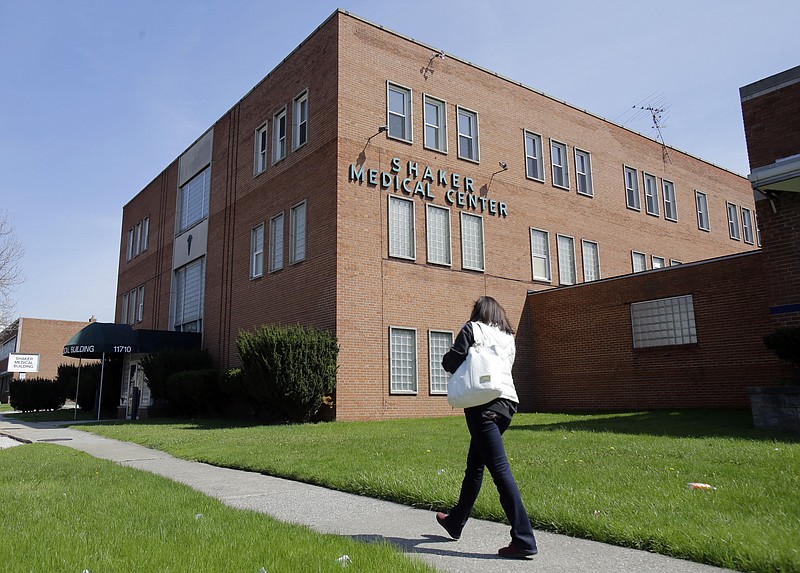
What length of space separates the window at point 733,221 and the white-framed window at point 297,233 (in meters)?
21.7

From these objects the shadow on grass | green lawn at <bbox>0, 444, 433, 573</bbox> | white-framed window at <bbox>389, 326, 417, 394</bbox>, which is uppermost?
white-framed window at <bbox>389, 326, 417, 394</bbox>

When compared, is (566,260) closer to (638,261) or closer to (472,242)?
(638,261)

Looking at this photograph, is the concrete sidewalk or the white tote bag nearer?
the concrete sidewalk

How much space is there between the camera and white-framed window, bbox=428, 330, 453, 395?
19578 millimetres

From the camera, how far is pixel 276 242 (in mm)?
22078

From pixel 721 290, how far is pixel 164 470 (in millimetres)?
13689

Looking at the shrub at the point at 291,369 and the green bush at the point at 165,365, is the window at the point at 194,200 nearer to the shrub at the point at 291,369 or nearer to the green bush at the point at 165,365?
the green bush at the point at 165,365

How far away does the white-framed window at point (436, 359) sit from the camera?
64.2ft

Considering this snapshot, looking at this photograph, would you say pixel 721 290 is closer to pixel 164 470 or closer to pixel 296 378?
pixel 296 378

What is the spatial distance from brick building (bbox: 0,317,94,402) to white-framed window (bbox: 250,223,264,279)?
50.3m

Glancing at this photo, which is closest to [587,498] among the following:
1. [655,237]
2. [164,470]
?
[164,470]

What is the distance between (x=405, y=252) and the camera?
19734mm

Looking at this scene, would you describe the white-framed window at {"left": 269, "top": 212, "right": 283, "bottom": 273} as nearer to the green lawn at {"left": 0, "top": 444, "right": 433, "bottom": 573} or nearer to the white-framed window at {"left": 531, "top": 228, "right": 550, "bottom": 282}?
the white-framed window at {"left": 531, "top": 228, "right": 550, "bottom": 282}

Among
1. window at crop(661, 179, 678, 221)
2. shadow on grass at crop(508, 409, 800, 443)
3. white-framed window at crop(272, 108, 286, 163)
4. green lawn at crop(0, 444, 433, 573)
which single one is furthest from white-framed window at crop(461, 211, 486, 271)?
green lawn at crop(0, 444, 433, 573)
